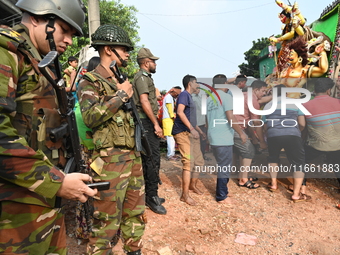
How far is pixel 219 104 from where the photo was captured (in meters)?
3.93

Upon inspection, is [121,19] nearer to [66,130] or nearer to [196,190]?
[196,190]

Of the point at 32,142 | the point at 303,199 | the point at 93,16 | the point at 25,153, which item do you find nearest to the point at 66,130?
the point at 32,142

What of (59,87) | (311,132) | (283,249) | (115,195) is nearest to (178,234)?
(283,249)

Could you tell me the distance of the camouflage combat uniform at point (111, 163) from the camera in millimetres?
1952

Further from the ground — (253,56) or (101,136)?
(253,56)

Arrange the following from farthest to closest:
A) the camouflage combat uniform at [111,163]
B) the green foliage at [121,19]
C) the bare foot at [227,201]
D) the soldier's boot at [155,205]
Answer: the green foliage at [121,19] → the bare foot at [227,201] → the soldier's boot at [155,205] → the camouflage combat uniform at [111,163]

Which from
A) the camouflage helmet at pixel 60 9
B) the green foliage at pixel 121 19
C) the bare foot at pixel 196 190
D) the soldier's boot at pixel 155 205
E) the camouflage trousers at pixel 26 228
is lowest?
the bare foot at pixel 196 190

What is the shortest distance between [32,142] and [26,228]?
1.31 ft

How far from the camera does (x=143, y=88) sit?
122 inches

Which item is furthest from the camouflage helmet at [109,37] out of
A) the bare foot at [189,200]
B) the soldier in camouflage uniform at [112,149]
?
the bare foot at [189,200]

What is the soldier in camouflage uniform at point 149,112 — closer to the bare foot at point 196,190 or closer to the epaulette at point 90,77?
the bare foot at point 196,190

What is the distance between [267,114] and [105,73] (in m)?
3.04

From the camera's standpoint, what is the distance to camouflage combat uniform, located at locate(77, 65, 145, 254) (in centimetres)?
195

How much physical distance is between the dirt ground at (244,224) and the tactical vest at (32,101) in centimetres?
Answer: 170
